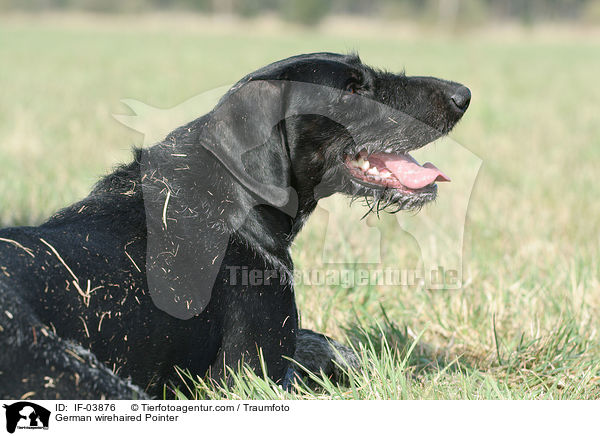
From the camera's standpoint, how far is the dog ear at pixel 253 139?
10.1 feet

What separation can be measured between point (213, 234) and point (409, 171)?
1.18 meters

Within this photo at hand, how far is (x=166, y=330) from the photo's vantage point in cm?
277

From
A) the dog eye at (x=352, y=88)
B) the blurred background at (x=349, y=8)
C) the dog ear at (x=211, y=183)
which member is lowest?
the dog ear at (x=211, y=183)

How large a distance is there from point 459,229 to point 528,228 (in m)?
0.65

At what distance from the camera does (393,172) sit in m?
3.66

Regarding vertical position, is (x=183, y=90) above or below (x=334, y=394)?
above

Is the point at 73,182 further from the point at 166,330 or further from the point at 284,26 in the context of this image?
the point at 284,26

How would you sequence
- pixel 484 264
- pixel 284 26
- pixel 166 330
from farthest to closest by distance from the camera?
pixel 284 26
pixel 484 264
pixel 166 330
